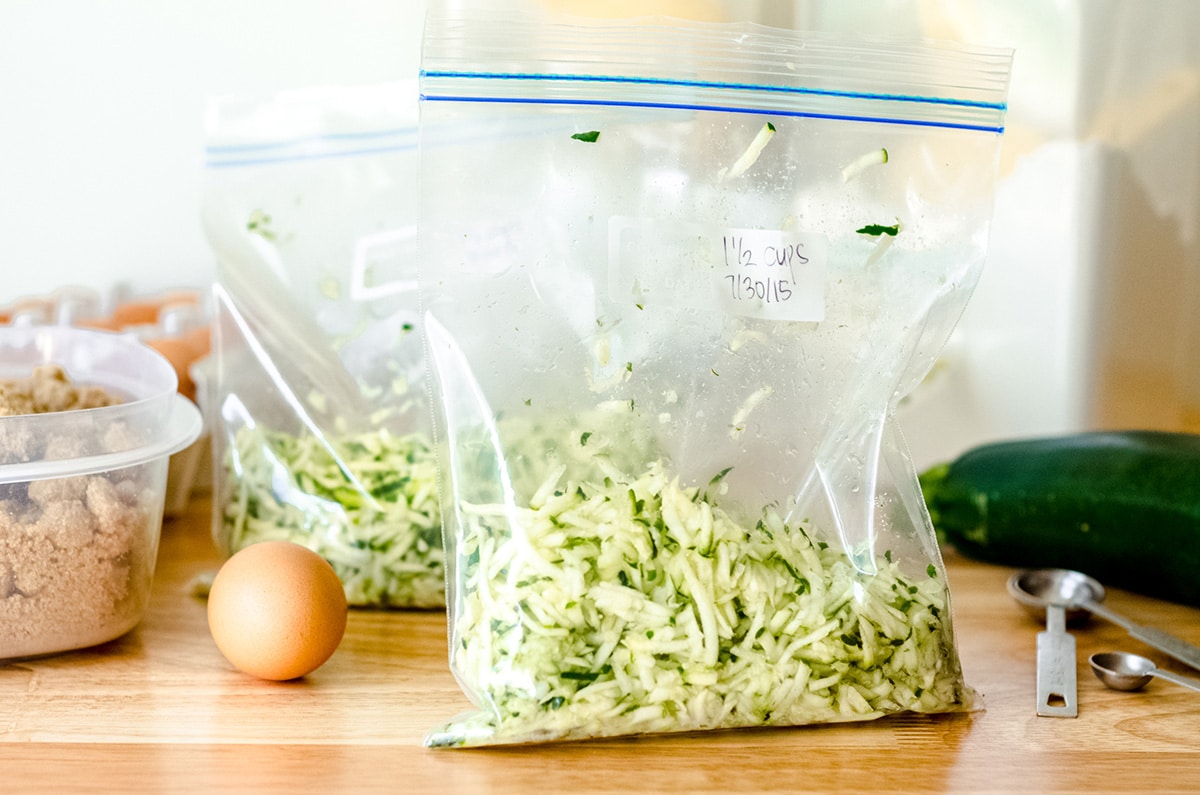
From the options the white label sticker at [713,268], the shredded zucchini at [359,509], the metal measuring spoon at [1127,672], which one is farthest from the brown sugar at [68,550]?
the metal measuring spoon at [1127,672]

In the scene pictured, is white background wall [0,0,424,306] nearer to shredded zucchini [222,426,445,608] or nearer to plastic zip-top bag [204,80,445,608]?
plastic zip-top bag [204,80,445,608]

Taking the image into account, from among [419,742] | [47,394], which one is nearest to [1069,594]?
[419,742]

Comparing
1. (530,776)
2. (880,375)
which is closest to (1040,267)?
(880,375)

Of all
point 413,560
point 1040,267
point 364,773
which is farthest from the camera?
point 1040,267

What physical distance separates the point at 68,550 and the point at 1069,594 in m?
0.80

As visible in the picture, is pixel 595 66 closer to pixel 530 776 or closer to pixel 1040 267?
pixel 530 776

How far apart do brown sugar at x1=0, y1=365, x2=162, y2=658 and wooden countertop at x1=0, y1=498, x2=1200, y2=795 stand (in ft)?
0.10

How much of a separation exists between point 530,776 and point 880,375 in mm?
365

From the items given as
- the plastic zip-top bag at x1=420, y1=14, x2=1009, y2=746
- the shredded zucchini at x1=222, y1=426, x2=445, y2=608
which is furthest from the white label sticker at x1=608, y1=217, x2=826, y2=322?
the shredded zucchini at x1=222, y1=426, x2=445, y2=608

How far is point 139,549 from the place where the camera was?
81 cm

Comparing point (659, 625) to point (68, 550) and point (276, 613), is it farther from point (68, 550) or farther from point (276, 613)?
point (68, 550)

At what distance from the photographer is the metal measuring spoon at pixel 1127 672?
748 millimetres

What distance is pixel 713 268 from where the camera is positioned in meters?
0.75

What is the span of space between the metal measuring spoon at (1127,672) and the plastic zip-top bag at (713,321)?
126mm
